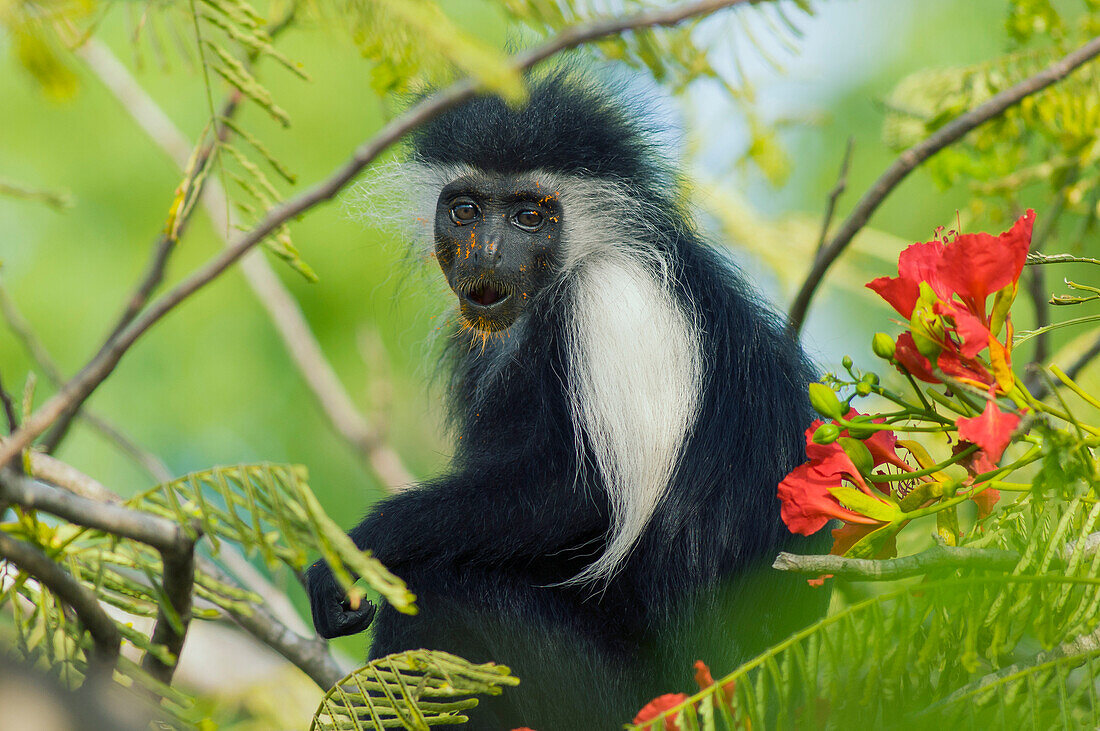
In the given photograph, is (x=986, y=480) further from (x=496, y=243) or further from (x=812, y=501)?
(x=496, y=243)

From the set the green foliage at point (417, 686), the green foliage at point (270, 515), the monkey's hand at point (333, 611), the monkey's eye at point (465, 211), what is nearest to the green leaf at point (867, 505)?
the green foliage at point (417, 686)

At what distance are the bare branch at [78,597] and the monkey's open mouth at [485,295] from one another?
1366mm

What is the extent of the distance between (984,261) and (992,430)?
0.22 meters

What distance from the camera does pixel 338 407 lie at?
3643 millimetres

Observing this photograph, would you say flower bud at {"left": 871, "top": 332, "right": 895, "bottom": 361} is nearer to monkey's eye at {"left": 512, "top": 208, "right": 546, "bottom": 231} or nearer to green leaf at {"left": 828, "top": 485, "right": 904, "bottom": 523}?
green leaf at {"left": 828, "top": 485, "right": 904, "bottom": 523}

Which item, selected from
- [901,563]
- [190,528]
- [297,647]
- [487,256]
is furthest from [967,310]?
→ [297,647]

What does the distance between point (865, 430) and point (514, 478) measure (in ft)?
3.60

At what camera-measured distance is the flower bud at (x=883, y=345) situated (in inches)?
41.1

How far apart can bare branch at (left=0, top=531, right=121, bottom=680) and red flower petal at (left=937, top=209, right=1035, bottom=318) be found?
1.00 metres

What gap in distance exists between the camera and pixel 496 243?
2270 mm

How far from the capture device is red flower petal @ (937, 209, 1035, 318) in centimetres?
105

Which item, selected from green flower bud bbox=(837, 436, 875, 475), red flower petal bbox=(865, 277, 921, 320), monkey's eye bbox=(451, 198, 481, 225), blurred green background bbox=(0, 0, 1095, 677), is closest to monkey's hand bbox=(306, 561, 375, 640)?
monkey's eye bbox=(451, 198, 481, 225)

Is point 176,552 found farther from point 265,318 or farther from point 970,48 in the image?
point 970,48

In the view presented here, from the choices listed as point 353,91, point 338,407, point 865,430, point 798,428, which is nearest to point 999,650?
point 865,430
